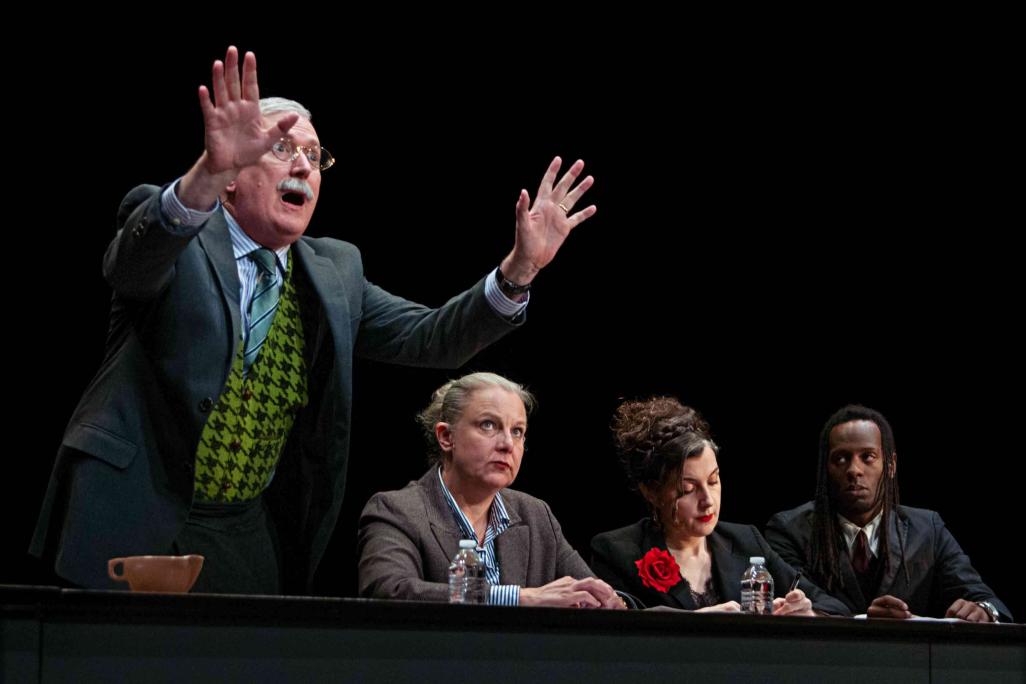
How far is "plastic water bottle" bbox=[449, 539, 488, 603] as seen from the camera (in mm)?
2250

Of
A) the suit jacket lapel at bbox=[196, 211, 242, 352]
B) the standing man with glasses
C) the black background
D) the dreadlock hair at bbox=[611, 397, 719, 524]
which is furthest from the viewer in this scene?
the black background

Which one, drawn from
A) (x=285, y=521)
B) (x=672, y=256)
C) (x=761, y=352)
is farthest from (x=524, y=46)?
(x=285, y=521)

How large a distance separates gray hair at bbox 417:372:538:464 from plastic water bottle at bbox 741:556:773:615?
0.63m

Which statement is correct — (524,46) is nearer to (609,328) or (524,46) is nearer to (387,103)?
(387,103)

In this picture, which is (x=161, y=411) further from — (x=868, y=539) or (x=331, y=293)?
(x=868, y=539)

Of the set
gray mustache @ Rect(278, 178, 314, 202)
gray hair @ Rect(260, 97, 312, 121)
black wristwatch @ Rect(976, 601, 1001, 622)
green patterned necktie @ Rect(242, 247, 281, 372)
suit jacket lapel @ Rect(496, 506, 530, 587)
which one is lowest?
black wristwatch @ Rect(976, 601, 1001, 622)

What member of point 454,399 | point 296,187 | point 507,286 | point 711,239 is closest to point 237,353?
point 296,187

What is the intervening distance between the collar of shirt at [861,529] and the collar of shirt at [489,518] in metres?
1.02

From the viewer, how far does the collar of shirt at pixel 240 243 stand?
2.29 m

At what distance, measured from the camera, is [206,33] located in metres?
3.16

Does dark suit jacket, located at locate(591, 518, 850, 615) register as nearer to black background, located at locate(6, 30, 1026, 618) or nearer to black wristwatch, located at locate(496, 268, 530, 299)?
black background, located at locate(6, 30, 1026, 618)

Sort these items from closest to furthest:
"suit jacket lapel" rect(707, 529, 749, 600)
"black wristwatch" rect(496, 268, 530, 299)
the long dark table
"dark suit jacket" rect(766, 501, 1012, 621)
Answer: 1. the long dark table
2. "black wristwatch" rect(496, 268, 530, 299)
3. "suit jacket lapel" rect(707, 529, 749, 600)
4. "dark suit jacket" rect(766, 501, 1012, 621)

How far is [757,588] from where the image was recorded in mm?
2801

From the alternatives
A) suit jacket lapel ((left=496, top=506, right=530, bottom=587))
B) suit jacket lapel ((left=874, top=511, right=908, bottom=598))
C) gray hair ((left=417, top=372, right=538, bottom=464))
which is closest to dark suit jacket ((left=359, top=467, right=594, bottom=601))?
suit jacket lapel ((left=496, top=506, right=530, bottom=587))
